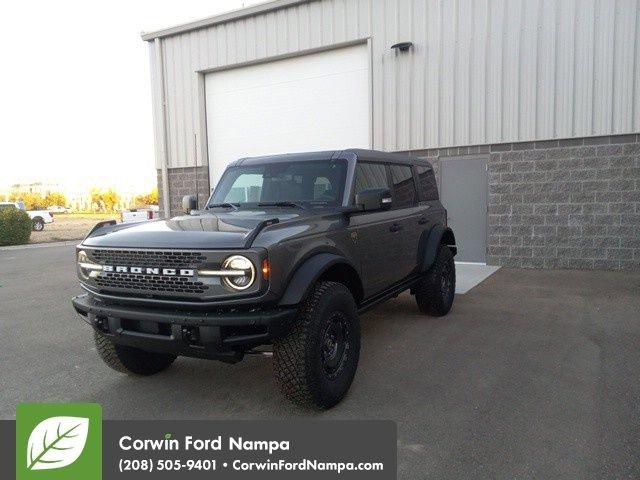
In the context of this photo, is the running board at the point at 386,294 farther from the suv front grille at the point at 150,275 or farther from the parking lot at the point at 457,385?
the suv front grille at the point at 150,275

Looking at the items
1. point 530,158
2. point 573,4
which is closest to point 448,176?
point 530,158

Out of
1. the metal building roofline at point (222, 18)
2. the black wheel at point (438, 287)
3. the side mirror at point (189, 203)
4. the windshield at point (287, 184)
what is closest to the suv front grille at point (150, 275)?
the windshield at point (287, 184)

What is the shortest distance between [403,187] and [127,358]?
10.4 ft

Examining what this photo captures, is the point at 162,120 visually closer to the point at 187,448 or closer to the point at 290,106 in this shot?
the point at 290,106

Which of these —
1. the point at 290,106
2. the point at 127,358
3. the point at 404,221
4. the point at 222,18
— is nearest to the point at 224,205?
the point at 127,358

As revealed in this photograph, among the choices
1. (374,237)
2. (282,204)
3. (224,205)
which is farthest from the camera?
(224,205)

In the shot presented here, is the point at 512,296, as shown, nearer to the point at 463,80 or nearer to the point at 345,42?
the point at 463,80

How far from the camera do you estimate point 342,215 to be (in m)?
3.90

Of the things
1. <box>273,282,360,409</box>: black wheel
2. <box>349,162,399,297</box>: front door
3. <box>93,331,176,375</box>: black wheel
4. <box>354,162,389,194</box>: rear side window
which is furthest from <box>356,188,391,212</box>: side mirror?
<box>93,331,176,375</box>: black wheel

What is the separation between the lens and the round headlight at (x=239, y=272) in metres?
2.96

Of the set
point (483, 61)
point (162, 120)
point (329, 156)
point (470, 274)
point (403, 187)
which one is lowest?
point (470, 274)

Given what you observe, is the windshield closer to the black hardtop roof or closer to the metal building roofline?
the black hardtop roof

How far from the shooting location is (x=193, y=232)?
127 inches

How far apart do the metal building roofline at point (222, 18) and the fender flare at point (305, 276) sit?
31.2ft
